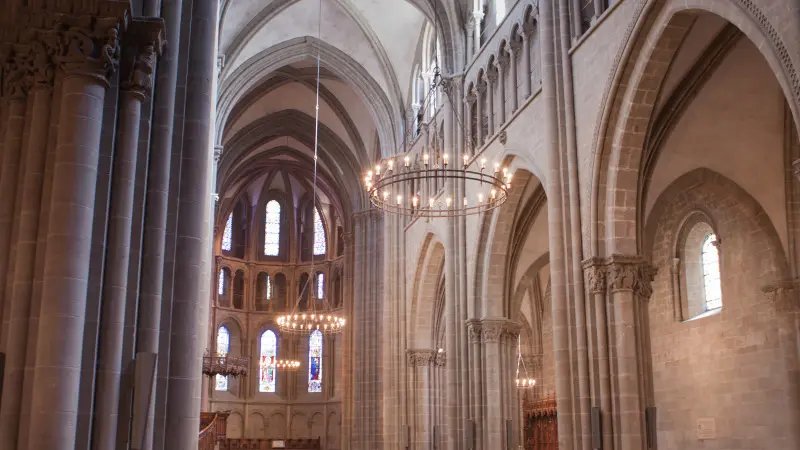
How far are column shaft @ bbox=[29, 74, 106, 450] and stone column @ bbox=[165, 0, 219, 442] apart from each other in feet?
4.82

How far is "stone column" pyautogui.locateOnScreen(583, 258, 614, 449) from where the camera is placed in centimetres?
1506

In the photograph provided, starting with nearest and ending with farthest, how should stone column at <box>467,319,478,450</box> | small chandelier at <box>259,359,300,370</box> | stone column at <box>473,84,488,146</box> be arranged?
1. stone column at <box>467,319,478,450</box>
2. stone column at <box>473,84,488,146</box>
3. small chandelier at <box>259,359,300,370</box>

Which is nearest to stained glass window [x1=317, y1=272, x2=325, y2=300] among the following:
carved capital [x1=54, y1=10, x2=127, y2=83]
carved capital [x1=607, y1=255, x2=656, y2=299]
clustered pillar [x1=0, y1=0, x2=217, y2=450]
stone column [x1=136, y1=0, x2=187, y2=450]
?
carved capital [x1=607, y1=255, x2=656, y2=299]

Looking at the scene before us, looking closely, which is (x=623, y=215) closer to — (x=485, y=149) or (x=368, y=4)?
(x=485, y=149)

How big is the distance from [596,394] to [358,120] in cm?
2268

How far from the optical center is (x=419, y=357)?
29.9m

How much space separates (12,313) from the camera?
26.0 feet

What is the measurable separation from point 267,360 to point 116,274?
39950mm

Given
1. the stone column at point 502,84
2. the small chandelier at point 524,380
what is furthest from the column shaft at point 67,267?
the small chandelier at point 524,380

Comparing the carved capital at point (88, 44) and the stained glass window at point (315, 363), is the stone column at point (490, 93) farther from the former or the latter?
the stained glass window at point (315, 363)

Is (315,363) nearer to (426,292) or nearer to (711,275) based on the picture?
(426,292)

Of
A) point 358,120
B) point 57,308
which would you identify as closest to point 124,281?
point 57,308

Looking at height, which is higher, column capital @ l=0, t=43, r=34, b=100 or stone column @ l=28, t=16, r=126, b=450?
column capital @ l=0, t=43, r=34, b=100

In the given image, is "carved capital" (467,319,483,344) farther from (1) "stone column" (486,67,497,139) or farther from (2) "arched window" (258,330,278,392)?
(2) "arched window" (258,330,278,392)
